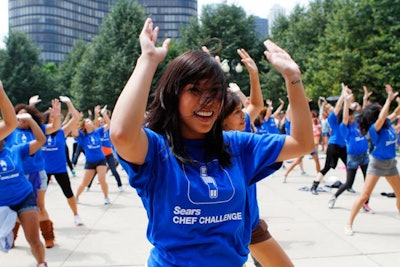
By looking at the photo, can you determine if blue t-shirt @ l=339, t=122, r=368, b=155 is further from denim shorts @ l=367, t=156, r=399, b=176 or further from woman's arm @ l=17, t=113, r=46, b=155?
woman's arm @ l=17, t=113, r=46, b=155

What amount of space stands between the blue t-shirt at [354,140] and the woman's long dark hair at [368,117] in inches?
41.7

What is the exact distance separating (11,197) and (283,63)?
3.52 m

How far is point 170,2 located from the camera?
412ft

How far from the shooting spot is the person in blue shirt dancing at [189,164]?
5.34 feet

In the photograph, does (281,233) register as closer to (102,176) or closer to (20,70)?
(102,176)

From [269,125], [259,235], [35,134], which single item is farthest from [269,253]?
[269,125]

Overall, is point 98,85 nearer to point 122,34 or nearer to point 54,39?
point 122,34

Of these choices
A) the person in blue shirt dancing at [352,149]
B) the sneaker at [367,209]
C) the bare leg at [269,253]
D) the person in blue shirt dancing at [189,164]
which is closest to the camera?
the person in blue shirt dancing at [189,164]

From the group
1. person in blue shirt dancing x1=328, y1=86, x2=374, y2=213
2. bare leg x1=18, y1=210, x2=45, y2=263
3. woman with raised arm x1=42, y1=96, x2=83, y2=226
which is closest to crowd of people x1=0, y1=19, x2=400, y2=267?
bare leg x1=18, y1=210, x2=45, y2=263

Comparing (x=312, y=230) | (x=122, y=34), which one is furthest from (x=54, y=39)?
(x=312, y=230)

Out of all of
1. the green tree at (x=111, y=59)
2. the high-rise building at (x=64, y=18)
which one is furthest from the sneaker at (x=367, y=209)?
the high-rise building at (x=64, y=18)

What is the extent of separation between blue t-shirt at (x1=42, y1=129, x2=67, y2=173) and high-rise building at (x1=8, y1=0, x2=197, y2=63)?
104813 millimetres

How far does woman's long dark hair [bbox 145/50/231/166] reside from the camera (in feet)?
5.47

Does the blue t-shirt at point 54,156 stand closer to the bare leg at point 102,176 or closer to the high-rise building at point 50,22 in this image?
the bare leg at point 102,176
